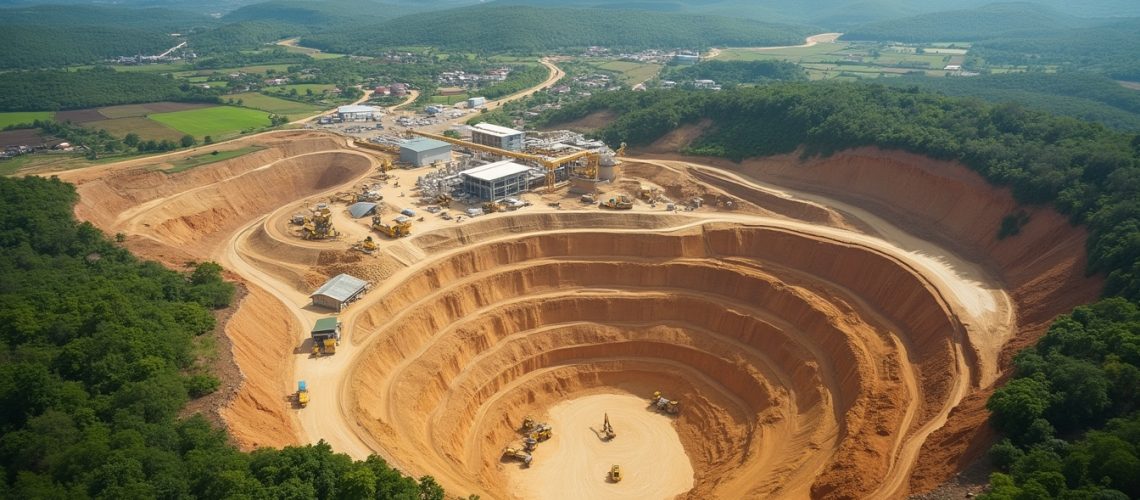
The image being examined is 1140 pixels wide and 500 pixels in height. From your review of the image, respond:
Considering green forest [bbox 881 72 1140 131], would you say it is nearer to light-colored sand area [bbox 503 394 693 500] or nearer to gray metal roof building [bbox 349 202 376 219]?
light-colored sand area [bbox 503 394 693 500]

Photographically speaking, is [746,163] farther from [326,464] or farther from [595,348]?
[326,464]

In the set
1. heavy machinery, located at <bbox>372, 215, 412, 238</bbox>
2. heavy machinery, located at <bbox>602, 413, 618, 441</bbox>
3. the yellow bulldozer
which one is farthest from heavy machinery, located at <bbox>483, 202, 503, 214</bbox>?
heavy machinery, located at <bbox>602, 413, 618, 441</bbox>

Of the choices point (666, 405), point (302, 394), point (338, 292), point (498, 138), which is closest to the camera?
point (302, 394)

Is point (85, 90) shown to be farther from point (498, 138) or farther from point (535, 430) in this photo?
point (535, 430)

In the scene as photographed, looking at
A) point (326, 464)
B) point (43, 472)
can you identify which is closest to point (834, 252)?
point (326, 464)

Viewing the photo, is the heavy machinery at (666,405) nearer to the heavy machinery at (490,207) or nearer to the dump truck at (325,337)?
the dump truck at (325,337)

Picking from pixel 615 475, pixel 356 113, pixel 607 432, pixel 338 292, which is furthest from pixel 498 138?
pixel 615 475
